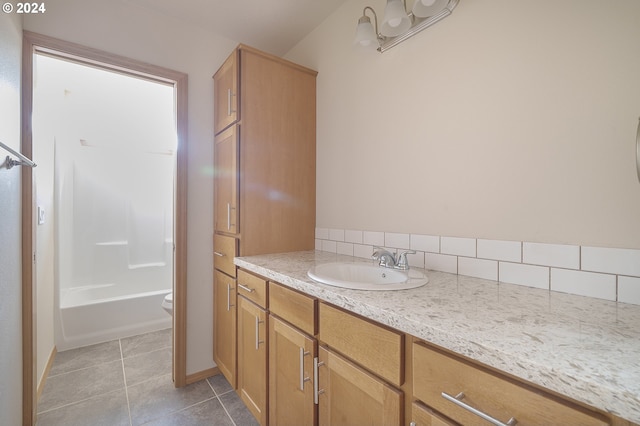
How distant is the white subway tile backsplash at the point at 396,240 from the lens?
4.63 ft

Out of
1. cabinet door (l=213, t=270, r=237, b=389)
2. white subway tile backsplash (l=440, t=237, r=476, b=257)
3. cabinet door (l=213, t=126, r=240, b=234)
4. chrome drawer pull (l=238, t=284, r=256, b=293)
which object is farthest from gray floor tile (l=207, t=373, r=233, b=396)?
white subway tile backsplash (l=440, t=237, r=476, b=257)

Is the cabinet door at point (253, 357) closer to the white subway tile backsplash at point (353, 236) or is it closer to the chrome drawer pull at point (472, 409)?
the white subway tile backsplash at point (353, 236)

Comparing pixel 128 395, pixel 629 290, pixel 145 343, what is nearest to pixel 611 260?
pixel 629 290

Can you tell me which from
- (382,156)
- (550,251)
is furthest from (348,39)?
(550,251)

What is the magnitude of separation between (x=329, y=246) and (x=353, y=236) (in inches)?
9.1

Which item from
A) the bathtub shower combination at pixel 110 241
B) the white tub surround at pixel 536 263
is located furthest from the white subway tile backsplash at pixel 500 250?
the bathtub shower combination at pixel 110 241

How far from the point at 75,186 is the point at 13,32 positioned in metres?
2.11

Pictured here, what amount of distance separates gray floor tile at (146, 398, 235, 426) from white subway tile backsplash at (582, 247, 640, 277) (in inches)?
70.8

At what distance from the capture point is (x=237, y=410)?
166 cm

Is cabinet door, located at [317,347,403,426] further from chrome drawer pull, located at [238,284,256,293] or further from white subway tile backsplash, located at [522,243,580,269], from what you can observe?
white subway tile backsplash, located at [522,243,580,269]

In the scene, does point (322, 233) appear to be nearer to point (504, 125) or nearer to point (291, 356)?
point (291, 356)

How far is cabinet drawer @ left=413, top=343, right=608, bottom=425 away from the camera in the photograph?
0.48 meters

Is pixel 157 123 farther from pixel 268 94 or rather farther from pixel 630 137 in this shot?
pixel 630 137

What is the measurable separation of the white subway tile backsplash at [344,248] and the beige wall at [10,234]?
1517 millimetres
